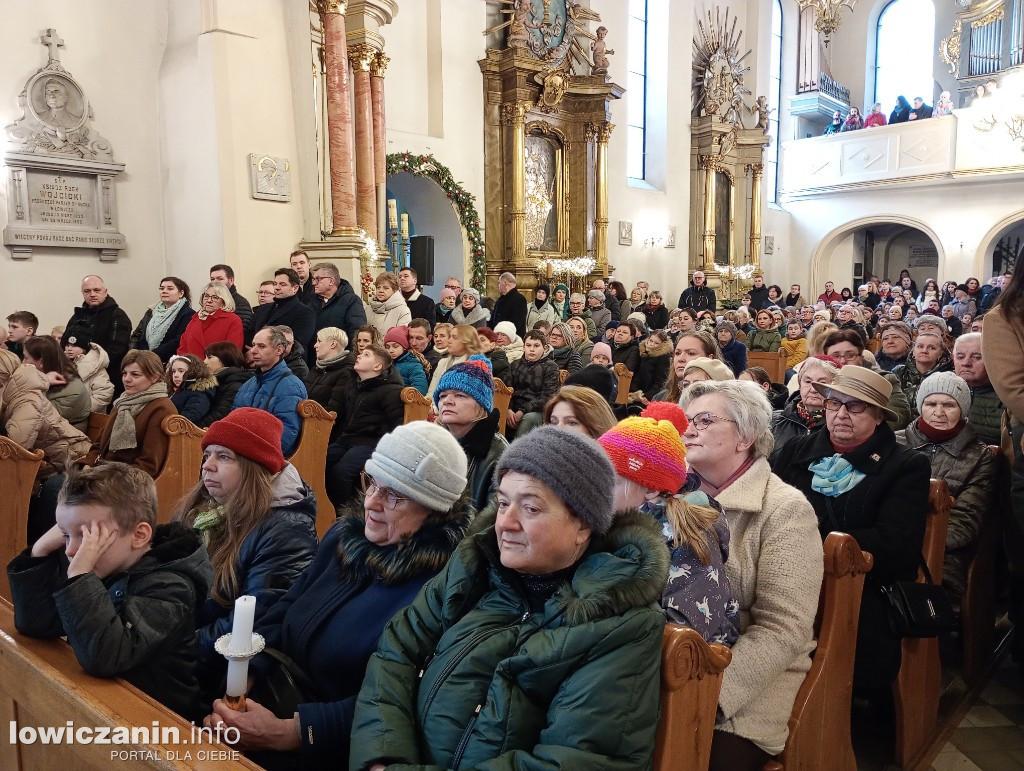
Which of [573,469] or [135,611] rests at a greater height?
[573,469]

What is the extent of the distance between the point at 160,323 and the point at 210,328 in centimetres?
63

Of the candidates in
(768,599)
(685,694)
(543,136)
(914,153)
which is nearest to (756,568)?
(768,599)

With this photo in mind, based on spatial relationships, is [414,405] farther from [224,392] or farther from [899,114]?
[899,114]

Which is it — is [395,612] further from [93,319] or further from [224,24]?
[224,24]

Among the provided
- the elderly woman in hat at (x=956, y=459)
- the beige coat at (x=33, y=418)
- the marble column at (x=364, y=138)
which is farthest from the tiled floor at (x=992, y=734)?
the marble column at (x=364, y=138)

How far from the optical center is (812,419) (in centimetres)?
372

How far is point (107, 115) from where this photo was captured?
795 centimetres

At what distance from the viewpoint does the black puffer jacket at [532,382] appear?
6297 millimetres

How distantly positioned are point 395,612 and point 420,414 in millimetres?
2957

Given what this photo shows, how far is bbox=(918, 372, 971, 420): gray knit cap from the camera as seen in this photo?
3.38 metres

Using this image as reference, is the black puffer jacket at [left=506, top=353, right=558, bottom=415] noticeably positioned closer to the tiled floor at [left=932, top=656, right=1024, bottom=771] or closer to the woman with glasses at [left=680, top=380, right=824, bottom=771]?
the tiled floor at [left=932, top=656, right=1024, bottom=771]

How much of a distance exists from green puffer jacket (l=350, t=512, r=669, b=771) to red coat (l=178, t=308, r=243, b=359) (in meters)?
4.58

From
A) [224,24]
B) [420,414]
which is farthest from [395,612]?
[224,24]

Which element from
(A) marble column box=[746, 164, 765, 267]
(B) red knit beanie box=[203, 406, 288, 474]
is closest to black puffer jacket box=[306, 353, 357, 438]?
(B) red knit beanie box=[203, 406, 288, 474]
